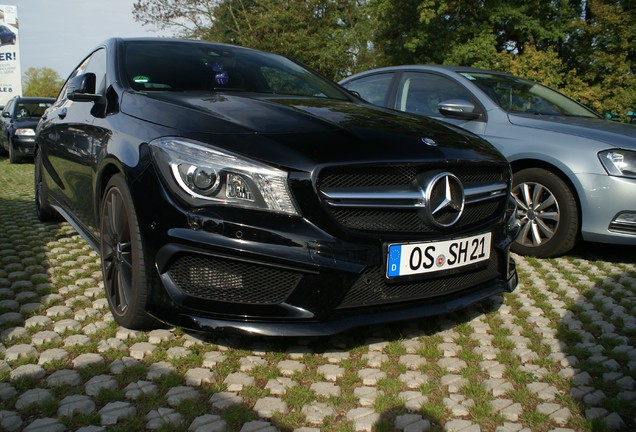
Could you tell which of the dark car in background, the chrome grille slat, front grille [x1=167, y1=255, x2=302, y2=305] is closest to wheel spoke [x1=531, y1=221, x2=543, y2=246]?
the chrome grille slat

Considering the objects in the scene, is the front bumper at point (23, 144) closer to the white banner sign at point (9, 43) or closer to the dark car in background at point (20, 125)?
the dark car in background at point (20, 125)

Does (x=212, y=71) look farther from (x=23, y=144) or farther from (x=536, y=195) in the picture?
(x=23, y=144)

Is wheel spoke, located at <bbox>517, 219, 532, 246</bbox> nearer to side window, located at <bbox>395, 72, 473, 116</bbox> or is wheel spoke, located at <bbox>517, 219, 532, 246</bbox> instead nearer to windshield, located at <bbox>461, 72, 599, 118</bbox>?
windshield, located at <bbox>461, 72, 599, 118</bbox>

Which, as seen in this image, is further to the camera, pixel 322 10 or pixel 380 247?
pixel 322 10

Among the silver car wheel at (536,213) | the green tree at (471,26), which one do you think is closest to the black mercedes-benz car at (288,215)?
the silver car wheel at (536,213)

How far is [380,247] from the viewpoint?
249cm

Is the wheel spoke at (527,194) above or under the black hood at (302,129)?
under

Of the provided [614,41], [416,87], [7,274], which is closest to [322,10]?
[614,41]

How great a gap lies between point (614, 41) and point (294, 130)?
15620mm

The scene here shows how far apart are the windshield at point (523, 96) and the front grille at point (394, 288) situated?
2618mm

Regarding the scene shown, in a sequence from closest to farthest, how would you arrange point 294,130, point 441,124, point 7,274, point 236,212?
point 236,212
point 294,130
point 441,124
point 7,274

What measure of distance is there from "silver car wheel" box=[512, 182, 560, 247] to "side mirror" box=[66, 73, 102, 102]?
10.5 feet

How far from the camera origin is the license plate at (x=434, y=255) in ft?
8.29

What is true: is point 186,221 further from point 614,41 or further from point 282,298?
point 614,41
